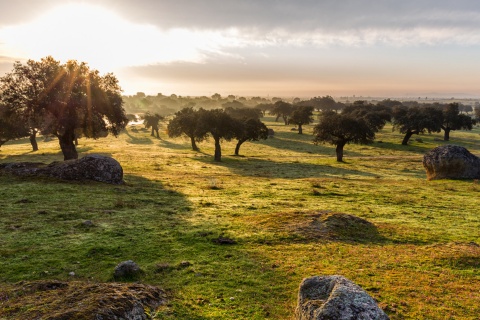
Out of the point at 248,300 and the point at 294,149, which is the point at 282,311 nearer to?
the point at 248,300

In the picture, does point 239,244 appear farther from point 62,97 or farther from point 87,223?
point 62,97

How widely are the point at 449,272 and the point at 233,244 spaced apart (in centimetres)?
896

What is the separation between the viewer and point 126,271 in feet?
36.9

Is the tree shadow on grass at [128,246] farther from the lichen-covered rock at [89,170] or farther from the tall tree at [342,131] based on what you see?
the tall tree at [342,131]

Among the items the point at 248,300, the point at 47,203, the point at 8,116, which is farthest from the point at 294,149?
the point at 248,300

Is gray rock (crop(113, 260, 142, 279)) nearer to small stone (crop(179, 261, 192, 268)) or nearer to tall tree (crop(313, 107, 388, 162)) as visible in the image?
small stone (crop(179, 261, 192, 268))

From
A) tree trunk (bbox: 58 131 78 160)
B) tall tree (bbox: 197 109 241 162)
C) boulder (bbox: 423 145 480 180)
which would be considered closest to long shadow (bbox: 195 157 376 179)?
tall tree (bbox: 197 109 241 162)

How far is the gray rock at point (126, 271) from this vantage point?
1117cm

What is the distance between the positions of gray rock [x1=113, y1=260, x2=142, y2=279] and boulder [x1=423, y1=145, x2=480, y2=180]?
4083 centimetres

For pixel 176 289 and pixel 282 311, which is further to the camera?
pixel 176 289

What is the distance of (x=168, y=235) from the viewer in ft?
52.2

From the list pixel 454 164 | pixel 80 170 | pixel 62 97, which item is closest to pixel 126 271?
pixel 80 170

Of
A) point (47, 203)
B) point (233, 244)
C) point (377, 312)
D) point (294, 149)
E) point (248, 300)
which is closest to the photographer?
point (377, 312)

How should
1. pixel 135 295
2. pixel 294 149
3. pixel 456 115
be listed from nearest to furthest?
pixel 135 295 → pixel 294 149 → pixel 456 115
